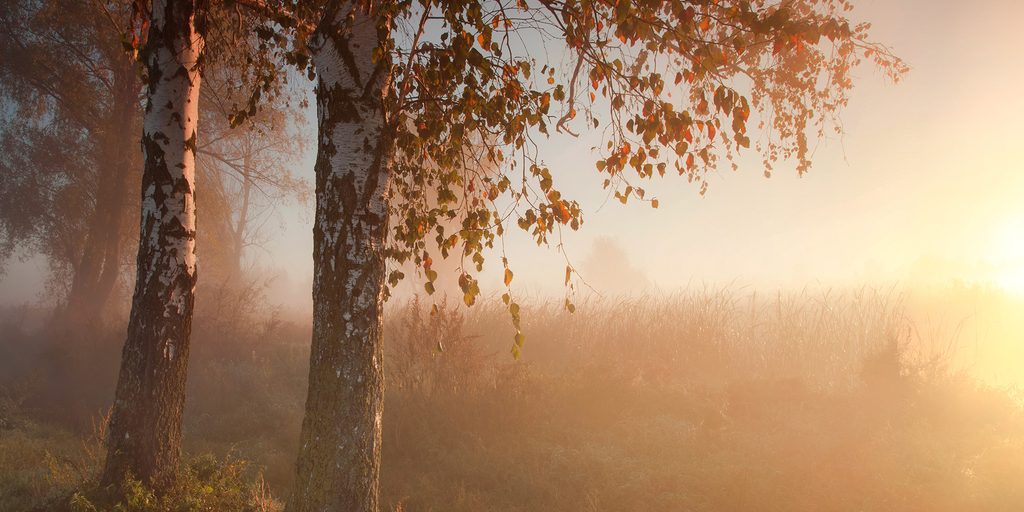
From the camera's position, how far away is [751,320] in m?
13.4

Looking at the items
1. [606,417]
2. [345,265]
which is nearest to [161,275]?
[345,265]

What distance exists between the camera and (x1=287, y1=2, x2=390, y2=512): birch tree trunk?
3.60m

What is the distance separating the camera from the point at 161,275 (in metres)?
4.80

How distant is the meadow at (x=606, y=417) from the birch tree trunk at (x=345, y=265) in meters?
0.68

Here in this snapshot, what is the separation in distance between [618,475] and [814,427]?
11.9 ft

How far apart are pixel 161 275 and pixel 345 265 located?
2467 millimetres

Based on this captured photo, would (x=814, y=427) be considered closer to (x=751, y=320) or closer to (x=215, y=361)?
(x=751, y=320)

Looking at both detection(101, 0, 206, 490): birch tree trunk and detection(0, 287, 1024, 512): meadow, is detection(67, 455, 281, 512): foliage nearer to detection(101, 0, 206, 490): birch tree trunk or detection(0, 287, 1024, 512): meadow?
detection(0, 287, 1024, 512): meadow

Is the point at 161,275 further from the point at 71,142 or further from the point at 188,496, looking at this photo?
the point at 71,142

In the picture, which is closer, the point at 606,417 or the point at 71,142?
the point at 606,417

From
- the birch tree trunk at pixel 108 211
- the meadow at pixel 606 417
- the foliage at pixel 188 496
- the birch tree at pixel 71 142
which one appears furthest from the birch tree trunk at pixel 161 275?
the birch tree trunk at pixel 108 211

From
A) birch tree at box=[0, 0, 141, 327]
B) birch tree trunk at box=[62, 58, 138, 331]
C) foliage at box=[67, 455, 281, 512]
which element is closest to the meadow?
foliage at box=[67, 455, 281, 512]

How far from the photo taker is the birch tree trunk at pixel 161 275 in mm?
4750

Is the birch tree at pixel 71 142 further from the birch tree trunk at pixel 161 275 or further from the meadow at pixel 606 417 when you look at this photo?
the birch tree trunk at pixel 161 275
